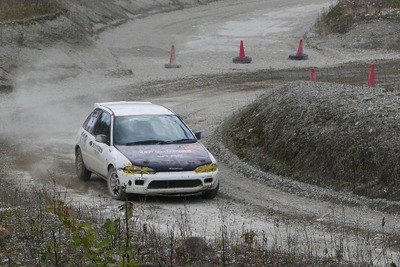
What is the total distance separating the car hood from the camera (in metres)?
15.8

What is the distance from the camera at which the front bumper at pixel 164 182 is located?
15656mm

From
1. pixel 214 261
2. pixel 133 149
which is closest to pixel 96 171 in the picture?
pixel 133 149

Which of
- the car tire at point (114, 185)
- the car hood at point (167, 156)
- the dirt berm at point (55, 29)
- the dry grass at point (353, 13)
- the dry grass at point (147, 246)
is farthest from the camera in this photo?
the dry grass at point (353, 13)

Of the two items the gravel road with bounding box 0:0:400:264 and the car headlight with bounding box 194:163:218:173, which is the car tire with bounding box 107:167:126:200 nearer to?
the gravel road with bounding box 0:0:400:264

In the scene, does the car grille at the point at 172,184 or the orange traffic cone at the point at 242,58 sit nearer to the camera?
the car grille at the point at 172,184

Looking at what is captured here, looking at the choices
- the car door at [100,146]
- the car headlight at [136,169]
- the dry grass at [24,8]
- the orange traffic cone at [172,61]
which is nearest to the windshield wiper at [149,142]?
the car door at [100,146]

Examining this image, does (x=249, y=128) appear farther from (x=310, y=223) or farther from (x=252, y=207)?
(x=310, y=223)

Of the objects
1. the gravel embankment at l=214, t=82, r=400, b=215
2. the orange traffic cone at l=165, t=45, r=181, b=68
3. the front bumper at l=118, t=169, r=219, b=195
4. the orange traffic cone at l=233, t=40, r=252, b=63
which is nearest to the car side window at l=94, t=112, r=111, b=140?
the front bumper at l=118, t=169, r=219, b=195

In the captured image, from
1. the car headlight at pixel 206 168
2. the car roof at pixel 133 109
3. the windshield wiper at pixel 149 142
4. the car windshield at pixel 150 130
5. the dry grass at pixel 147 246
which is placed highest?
the dry grass at pixel 147 246

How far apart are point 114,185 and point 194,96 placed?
13454 mm

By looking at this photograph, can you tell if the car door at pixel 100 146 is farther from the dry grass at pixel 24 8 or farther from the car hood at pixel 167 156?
the dry grass at pixel 24 8

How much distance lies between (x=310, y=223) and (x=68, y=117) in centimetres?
1303

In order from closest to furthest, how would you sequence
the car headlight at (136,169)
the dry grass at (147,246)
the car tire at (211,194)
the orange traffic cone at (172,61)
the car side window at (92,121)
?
the dry grass at (147,246) < the car headlight at (136,169) < the car tire at (211,194) < the car side window at (92,121) < the orange traffic cone at (172,61)

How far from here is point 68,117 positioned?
25969 millimetres
